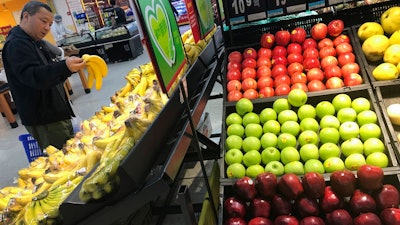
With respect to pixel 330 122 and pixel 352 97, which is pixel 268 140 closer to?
pixel 330 122

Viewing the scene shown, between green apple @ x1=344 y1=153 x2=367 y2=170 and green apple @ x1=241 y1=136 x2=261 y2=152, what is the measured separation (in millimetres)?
524

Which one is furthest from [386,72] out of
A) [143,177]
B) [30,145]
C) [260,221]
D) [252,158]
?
[30,145]

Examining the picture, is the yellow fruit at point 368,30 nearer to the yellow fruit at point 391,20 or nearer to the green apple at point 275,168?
the yellow fruit at point 391,20

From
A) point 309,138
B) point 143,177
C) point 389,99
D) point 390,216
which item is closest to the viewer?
point 143,177

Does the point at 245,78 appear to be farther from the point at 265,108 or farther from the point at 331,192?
the point at 331,192

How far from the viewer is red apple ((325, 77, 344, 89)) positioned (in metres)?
2.14

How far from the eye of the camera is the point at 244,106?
7.09 ft

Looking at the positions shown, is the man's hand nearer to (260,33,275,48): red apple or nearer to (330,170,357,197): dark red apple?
(260,33,275,48): red apple

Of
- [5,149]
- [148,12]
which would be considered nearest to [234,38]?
[148,12]

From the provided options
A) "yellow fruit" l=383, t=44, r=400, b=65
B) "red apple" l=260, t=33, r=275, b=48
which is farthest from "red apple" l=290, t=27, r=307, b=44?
"yellow fruit" l=383, t=44, r=400, b=65

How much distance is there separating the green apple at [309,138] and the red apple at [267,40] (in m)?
1.01

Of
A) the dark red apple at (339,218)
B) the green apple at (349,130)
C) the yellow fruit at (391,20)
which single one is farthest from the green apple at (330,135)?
the yellow fruit at (391,20)

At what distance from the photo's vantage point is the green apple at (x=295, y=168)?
5.72ft

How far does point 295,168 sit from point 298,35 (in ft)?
4.23
